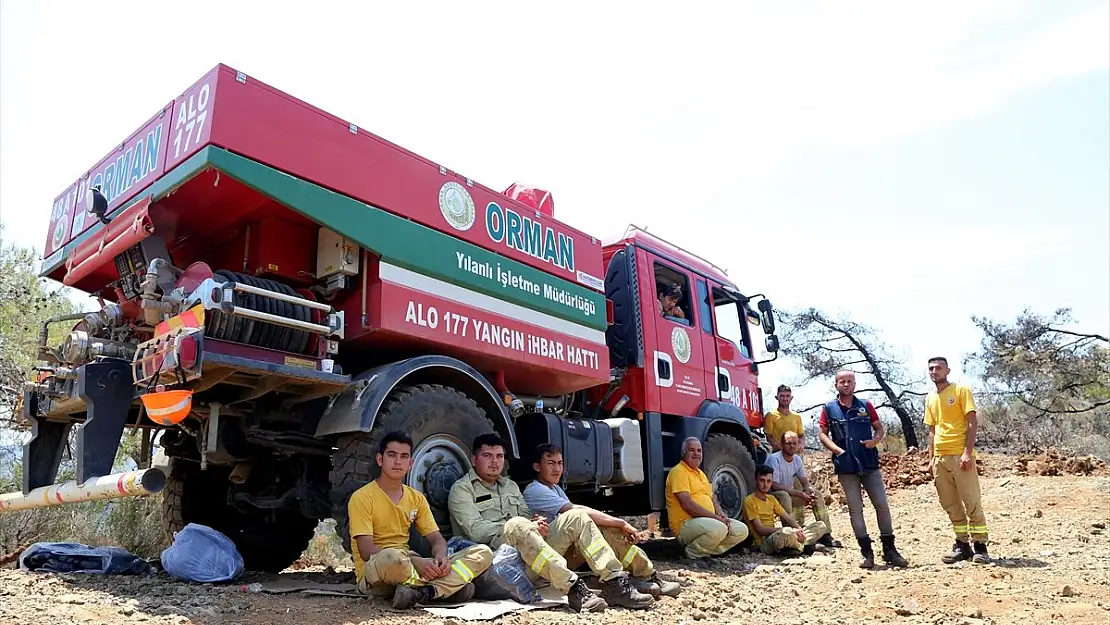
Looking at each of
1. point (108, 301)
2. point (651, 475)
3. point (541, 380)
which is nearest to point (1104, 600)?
point (651, 475)

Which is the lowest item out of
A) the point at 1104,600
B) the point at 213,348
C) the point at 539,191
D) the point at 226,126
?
the point at 1104,600

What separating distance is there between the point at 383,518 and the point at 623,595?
1381 millimetres

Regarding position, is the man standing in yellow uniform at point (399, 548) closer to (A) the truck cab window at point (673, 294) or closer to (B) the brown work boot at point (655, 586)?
(B) the brown work boot at point (655, 586)

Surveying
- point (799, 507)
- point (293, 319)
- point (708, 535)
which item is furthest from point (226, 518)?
point (799, 507)

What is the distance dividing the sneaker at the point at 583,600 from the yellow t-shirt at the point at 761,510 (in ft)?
12.9

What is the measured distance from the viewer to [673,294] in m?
8.58

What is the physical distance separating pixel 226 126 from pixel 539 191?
10.0 ft

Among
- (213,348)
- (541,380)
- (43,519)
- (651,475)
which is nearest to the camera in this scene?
(213,348)

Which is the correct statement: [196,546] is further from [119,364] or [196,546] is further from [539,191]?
[539,191]

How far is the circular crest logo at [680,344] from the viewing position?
8.22m

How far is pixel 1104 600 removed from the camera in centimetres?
511

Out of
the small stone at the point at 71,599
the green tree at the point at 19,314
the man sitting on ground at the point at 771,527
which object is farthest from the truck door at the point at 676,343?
the green tree at the point at 19,314

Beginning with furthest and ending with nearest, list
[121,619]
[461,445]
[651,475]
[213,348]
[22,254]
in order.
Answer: [22,254] < [651,475] < [461,445] < [213,348] < [121,619]

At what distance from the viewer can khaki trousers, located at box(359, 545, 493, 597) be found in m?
4.27
